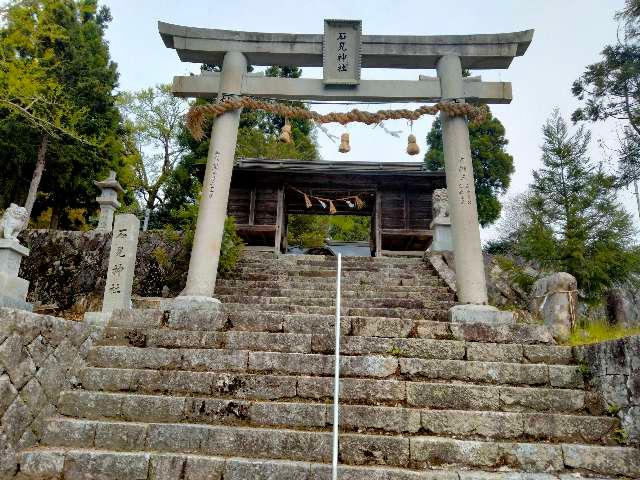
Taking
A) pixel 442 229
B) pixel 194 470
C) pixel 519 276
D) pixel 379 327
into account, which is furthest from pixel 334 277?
pixel 194 470

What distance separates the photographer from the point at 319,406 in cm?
374

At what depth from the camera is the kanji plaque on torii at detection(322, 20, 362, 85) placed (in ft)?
21.1

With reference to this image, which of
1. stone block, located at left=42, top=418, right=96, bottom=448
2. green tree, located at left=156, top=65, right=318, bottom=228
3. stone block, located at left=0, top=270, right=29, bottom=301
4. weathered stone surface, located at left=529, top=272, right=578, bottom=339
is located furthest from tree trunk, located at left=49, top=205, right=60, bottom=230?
weathered stone surface, located at left=529, top=272, right=578, bottom=339

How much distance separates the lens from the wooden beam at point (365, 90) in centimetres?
648

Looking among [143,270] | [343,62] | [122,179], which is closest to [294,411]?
[343,62]

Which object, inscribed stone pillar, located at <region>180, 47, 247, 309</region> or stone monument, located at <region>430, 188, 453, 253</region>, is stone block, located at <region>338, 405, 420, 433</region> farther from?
stone monument, located at <region>430, 188, 453, 253</region>

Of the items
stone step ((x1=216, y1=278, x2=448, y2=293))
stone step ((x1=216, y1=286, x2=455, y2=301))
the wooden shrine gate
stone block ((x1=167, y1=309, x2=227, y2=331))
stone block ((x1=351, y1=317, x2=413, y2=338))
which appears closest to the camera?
stone block ((x1=351, y1=317, x2=413, y2=338))

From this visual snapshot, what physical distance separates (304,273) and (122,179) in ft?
52.5

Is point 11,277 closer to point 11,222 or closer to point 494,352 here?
point 11,222

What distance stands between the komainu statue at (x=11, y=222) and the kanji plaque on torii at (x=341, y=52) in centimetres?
516

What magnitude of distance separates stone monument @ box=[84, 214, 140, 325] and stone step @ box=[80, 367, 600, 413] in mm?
1846

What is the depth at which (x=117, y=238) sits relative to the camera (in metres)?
6.07

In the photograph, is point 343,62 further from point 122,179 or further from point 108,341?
point 122,179

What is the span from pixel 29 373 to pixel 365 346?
3.09 metres
